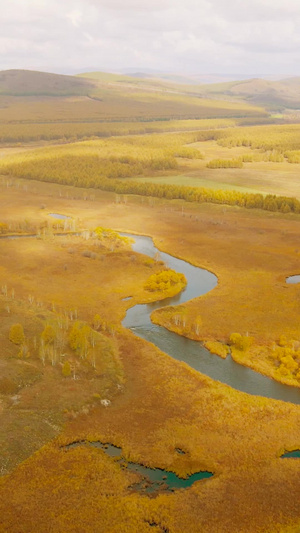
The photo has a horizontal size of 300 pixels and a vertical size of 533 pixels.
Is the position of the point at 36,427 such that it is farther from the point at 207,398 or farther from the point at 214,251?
the point at 214,251

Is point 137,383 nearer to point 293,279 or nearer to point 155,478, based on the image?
point 155,478

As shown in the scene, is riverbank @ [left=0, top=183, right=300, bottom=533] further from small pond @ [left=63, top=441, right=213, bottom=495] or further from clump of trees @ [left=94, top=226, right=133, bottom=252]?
clump of trees @ [left=94, top=226, right=133, bottom=252]

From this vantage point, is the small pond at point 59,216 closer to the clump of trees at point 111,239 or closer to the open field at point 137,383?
the open field at point 137,383

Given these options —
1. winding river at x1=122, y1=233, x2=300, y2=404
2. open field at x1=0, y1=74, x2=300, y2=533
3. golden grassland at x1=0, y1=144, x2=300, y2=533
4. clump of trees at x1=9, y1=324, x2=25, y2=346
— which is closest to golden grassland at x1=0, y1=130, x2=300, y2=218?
open field at x1=0, y1=74, x2=300, y2=533

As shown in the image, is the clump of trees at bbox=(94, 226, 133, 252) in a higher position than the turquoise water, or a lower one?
higher

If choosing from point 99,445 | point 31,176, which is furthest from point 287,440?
point 31,176

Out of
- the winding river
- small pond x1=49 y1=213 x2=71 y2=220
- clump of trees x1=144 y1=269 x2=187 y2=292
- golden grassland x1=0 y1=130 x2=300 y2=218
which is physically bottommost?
the winding river

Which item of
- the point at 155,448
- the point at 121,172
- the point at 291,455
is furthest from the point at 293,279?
the point at 121,172
